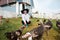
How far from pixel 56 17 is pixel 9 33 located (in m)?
0.52

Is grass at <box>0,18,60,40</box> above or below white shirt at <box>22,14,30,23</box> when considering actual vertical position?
below

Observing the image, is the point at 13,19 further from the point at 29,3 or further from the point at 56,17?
the point at 56,17

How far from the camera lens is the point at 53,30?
1882 millimetres

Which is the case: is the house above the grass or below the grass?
above

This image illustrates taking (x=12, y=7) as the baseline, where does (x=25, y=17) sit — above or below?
below

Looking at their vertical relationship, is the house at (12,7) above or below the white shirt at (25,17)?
above

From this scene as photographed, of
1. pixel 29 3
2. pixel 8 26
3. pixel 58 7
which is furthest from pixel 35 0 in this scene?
pixel 8 26

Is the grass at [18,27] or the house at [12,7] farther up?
the house at [12,7]

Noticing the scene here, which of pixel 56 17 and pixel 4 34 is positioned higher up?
pixel 56 17

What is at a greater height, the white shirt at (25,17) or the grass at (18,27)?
the white shirt at (25,17)

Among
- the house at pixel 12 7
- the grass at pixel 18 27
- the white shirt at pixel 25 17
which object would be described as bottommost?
the grass at pixel 18 27

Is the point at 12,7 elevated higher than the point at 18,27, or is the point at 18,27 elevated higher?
the point at 12,7

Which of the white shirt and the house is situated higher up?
the house

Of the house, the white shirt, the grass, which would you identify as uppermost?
the house
